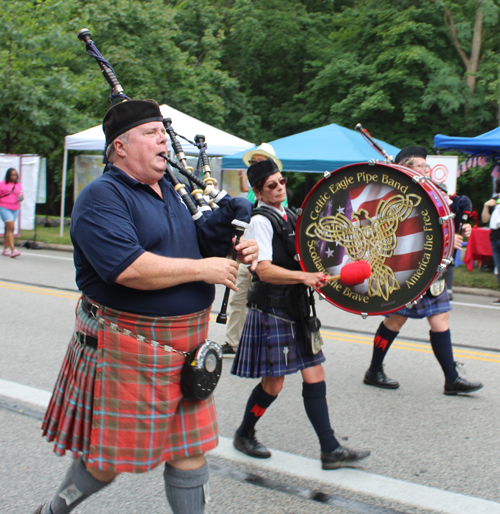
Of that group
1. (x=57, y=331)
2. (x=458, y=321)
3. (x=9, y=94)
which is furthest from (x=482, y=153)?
(x=9, y=94)

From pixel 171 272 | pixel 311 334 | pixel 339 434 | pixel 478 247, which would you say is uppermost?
pixel 171 272

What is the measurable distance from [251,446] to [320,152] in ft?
31.2

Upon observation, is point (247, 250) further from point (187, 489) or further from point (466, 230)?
point (466, 230)

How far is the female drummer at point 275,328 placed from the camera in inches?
128

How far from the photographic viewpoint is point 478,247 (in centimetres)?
1128

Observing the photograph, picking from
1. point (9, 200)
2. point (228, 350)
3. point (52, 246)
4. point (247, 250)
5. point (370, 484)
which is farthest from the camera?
point (52, 246)

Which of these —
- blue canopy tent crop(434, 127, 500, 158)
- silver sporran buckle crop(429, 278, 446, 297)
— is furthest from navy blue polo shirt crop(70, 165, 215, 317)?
blue canopy tent crop(434, 127, 500, 158)

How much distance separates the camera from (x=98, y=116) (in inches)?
825

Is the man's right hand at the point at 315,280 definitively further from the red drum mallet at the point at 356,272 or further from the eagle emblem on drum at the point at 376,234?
the eagle emblem on drum at the point at 376,234

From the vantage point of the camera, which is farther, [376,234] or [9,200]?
[9,200]

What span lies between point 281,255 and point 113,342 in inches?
57.8

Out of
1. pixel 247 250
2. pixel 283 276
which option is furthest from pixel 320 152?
pixel 247 250

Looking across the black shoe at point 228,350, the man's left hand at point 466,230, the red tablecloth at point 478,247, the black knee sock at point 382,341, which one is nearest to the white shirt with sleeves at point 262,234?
the black knee sock at point 382,341

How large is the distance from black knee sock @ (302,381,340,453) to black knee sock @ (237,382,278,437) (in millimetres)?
239
